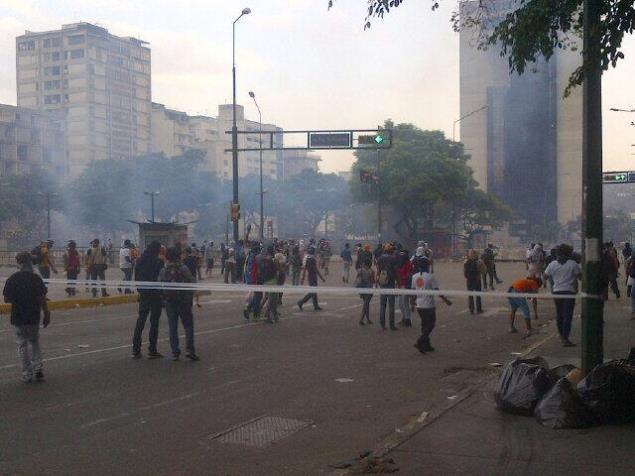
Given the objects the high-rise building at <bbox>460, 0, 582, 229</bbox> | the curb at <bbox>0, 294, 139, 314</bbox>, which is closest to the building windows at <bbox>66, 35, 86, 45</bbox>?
the high-rise building at <bbox>460, 0, 582, 229</bbox>

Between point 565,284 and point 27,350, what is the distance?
820 cm

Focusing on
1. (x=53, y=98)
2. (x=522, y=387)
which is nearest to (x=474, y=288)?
(x=522, y=387)

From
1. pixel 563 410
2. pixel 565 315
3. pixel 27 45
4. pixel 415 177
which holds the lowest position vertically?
pixel 563 410

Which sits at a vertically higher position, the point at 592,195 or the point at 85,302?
the point at 592,195

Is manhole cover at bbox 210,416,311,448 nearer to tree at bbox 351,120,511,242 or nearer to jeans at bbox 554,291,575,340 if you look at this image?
jeans at bbox 554,291,575,340

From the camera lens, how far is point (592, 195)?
7.89m

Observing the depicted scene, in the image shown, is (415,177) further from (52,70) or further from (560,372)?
(52,70)

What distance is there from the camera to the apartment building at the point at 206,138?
110 meters

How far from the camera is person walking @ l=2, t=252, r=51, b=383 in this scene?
371 inches

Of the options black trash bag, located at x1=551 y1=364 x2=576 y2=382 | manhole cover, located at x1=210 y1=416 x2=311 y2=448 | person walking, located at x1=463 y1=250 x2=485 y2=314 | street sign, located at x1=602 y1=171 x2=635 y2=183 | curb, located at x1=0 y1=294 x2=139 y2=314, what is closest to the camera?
manhole cover, located at x1=210 y1=416 x2=311 y2=448

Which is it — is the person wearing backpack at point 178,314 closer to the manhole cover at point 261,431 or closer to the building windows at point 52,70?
the manhole cover at point 261,431

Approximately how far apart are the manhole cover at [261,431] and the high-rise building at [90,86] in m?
87.7

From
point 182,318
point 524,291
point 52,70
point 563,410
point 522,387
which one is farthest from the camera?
point 52,70

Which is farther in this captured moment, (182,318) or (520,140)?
(520,140)
